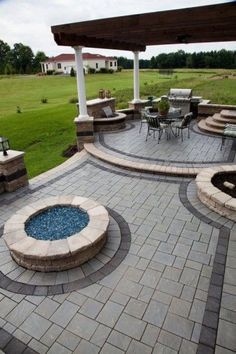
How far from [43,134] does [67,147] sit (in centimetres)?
284

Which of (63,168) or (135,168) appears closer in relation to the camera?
(135,168)

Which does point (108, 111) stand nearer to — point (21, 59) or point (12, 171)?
point (12, 171)

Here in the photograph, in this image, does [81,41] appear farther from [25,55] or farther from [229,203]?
[25,55]

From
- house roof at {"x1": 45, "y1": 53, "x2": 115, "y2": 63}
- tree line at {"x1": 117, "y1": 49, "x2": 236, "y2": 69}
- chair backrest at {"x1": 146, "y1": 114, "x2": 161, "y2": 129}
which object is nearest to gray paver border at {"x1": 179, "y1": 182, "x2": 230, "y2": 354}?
chair backrest at {"x1": 146, "y1": 114, "x2": 161, "y2": 129}

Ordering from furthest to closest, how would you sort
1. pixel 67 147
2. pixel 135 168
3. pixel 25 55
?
pixel 25 55, pixel 67 147, pixel 135 168

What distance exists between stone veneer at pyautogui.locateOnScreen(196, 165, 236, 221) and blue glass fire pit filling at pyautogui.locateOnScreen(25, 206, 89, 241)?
225cm

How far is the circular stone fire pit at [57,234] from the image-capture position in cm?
353

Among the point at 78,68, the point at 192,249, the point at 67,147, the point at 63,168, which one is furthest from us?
the point at 67,147

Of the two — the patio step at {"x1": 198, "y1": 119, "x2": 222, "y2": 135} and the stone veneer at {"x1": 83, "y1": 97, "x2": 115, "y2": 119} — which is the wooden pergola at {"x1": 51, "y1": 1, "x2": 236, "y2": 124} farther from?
the patio step at {"x1": 198, "y1": 119, "x2": 222, "y2": 135}

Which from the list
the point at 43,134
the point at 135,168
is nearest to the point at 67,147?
the point at 43,134

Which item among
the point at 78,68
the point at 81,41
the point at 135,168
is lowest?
the point at 135,168

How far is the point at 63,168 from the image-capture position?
715cm

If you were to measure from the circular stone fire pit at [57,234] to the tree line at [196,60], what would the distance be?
47856mm

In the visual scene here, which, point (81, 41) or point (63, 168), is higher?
point (81, 41)
